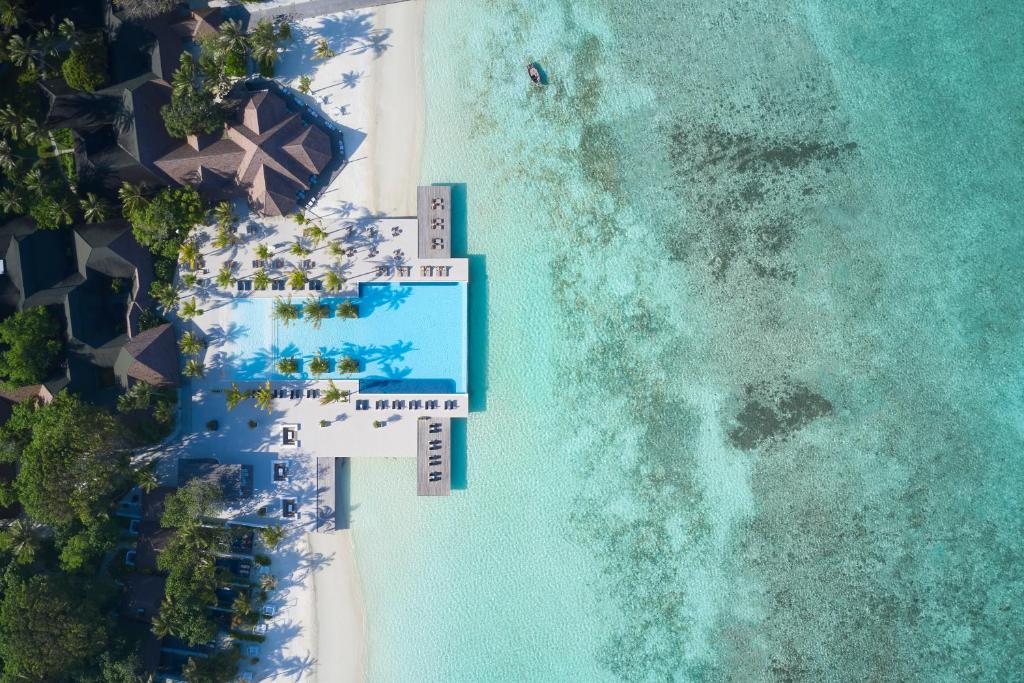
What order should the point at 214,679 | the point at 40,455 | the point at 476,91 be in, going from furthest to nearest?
1. the point at 476,91
2. the point at 214,679
3. the point at 40,455

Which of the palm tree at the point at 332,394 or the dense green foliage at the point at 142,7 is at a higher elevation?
the dense green foliage at the point at 142,7

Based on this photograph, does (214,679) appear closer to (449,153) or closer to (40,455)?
(40,455)

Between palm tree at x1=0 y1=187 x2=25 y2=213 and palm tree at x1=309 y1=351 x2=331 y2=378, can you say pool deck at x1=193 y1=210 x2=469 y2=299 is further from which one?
palm tree at x1=0 y1=187 x2=25 y2=213

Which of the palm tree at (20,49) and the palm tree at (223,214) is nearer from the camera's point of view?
the palm tree at (20,49)

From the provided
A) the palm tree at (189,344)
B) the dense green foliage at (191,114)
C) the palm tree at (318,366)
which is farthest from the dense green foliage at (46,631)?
the dense green foliage at (191,114)

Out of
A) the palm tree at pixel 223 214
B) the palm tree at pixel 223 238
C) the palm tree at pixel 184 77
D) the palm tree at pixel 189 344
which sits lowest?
the palm tree at pixel 189 344

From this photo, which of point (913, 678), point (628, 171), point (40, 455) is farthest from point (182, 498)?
point (913, 678)

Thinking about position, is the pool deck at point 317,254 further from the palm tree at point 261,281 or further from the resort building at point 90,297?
the resort building at point 90,297
